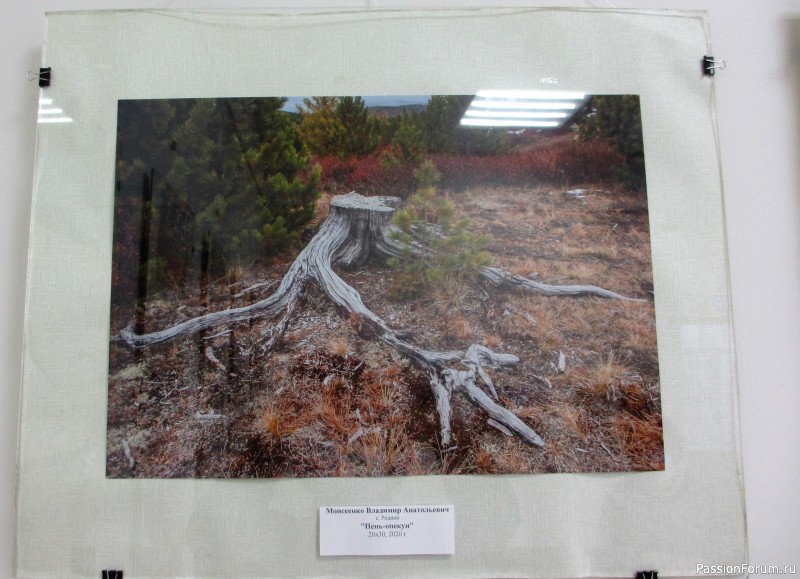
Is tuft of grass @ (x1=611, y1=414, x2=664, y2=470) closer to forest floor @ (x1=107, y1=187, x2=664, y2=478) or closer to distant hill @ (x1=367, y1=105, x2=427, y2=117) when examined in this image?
forest floor @ (x1=107, y1=187, x2=664, y2=478)

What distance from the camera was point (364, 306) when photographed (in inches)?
57.2

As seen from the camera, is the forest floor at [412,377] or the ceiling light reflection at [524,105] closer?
the forest floor at [412,377]

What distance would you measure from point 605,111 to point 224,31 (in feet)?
4.07

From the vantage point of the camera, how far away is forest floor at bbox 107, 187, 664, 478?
140cm

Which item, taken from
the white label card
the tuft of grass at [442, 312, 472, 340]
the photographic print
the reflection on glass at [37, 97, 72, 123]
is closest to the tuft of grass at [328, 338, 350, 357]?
the photographic print

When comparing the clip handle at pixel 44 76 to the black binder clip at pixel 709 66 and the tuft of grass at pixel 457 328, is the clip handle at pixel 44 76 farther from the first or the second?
the black binder clip at pixel 709 66

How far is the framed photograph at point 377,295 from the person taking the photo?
1.40 m

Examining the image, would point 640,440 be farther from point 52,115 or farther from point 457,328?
point 52,115

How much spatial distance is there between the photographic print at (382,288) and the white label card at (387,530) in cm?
12

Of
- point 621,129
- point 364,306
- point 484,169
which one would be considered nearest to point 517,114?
point 484,169

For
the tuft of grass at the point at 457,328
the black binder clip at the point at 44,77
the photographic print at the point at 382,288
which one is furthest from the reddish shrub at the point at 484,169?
the black binder clip at the point at 44,77

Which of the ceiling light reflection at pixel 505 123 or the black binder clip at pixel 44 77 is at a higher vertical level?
the black binder clip at pixel 44 77

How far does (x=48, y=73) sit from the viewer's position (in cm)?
152

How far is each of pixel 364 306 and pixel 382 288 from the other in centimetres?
8
